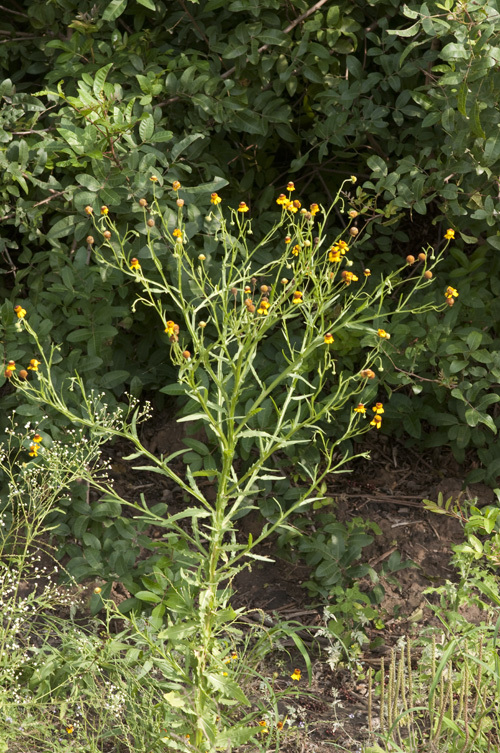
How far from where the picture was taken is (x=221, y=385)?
6.63 ft

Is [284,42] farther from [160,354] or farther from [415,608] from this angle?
[415,608]

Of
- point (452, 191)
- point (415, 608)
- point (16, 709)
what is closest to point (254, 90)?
point (452, 191)

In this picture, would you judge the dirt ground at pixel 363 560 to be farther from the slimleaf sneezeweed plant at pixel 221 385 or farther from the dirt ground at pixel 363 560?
the slimleaf sneezeweed plant at pixel 221 385

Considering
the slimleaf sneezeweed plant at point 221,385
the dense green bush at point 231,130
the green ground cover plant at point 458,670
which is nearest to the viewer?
the slimleaf sneezeweed plant at point 221,385

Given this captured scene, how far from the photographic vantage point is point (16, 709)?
238 centimetres

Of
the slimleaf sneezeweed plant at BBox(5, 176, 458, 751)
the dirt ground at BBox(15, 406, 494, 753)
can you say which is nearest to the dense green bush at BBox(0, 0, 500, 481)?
the slimleaf sneezeweed plant at BBox(5, 176, 458, 751)

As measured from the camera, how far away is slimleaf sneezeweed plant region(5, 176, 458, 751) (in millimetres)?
1986

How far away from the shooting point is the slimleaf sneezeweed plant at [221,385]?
1.99 metres

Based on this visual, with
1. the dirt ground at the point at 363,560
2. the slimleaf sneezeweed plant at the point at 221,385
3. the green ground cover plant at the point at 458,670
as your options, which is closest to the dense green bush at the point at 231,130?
the slimleaf sneezeweed plant at the point at 221,385

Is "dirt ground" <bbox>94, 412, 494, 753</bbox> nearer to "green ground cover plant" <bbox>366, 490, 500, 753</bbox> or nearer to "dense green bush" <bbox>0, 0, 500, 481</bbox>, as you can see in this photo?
"green ground cover plant" <bbox>366, 490, 500, 753</bbox>

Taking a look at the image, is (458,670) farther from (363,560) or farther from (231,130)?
(231,130)

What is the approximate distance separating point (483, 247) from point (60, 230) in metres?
1.60

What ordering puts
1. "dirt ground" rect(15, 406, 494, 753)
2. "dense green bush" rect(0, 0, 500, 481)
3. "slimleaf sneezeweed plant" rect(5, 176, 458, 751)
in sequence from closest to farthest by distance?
"slimleaf sneezeweed plant" rect(5, 176, 458, 751) → "dirt ground" rect(15, 406, 494, 753) → "dense green bush" rect(0, 0, 500, 481)

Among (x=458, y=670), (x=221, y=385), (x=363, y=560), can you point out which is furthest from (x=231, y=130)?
(x=458, y=670)
